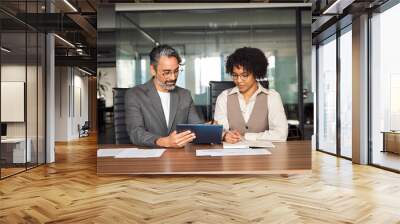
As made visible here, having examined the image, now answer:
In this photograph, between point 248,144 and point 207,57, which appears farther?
point 207,57

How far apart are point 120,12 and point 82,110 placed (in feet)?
41.8

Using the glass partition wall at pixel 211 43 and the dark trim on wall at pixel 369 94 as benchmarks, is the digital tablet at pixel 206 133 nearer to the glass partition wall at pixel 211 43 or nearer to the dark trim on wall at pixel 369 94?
the glass partition wall at pixel 211 43

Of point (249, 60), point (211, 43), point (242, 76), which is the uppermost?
point (211, 43)

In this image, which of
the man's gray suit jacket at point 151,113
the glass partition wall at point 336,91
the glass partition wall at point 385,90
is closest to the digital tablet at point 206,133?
the man's gray suit jacket at point 151,113

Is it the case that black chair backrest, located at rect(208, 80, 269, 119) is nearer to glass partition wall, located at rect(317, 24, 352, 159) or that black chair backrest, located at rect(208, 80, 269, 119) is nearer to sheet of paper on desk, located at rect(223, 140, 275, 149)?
sheet of paper on desk, located at rect(223, 140, 275, 149)

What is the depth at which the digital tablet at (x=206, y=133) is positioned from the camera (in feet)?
12.1

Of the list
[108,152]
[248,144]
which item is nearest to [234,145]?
[248,144]

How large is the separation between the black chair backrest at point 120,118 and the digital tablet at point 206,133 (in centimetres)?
69

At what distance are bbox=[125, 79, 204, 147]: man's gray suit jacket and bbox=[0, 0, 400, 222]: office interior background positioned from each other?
11 cm

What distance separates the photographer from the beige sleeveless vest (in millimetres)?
3967

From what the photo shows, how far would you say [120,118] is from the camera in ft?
13.2

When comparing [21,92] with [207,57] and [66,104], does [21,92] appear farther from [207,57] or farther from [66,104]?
[66,104]

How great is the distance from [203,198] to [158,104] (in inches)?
45.0

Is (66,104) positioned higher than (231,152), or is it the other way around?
(66,104)
